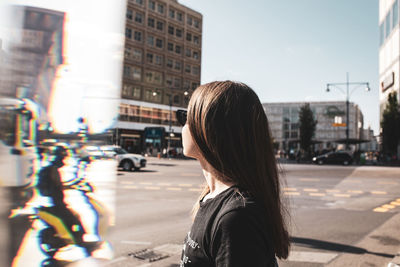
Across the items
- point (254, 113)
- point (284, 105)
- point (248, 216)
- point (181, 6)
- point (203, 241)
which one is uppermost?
point (181, 6)

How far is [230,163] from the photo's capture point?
1269mm

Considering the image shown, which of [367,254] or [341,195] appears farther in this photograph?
[341,195]

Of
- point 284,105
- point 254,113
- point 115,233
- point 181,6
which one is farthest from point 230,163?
point 284,105

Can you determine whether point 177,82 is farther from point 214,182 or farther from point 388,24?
point 214,182

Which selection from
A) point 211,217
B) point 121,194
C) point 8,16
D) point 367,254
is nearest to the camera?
point 211,217

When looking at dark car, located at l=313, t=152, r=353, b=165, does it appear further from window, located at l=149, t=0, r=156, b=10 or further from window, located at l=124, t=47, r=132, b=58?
window, located at l=149, t=0, r=156, b=10

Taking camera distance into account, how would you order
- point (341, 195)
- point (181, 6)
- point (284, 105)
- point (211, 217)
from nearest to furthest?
point (211, 217), point (341, 195), point (181, 6), point (284, 105)

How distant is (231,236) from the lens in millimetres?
1060

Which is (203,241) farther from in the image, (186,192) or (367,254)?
(186,192)

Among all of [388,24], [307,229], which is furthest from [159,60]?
[307,229]

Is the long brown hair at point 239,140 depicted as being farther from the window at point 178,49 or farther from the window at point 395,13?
the window at point 178,49

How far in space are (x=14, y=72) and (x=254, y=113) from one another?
7.58 feet

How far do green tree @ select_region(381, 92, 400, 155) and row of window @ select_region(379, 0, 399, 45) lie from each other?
12489mm

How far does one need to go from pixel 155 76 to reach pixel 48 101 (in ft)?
170
